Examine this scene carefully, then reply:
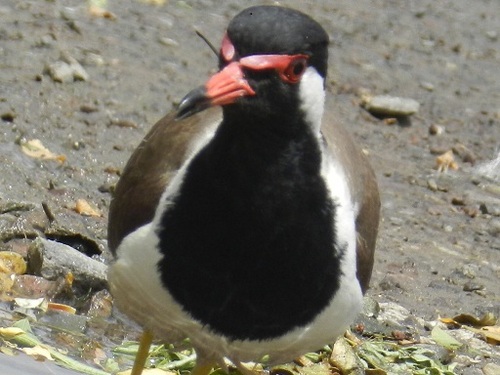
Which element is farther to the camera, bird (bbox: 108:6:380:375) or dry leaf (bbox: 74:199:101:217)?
dry leaf (bbox: 74:199:101:217)

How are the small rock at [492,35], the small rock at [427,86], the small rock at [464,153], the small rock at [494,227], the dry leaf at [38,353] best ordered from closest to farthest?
the dry leaf at [38,353] < the small rock at [494,227] < the small rock at [464,153] < the small rock at [427,86] < the small rock at [492,35]

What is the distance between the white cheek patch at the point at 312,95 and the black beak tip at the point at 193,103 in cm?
44

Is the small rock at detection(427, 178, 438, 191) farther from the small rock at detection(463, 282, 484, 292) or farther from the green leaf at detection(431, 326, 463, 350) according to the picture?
the green leaf at detection(431, 326, 463, 350)

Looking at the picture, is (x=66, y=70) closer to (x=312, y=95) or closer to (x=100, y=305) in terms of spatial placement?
(x=100, y=305)

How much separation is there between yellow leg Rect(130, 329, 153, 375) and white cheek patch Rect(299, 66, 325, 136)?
129 cm

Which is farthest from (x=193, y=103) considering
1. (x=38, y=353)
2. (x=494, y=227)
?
(x=494, y=227)

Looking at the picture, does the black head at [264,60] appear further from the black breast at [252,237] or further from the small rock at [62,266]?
the small rock at [62,266]

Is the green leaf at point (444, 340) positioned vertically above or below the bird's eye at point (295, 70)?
below

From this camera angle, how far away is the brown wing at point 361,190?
499cm

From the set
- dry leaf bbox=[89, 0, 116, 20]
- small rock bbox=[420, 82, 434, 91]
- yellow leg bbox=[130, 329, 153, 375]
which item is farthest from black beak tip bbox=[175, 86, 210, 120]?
small rock bbox=[420, 82, 434, 91]

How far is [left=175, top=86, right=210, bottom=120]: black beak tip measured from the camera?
404cm

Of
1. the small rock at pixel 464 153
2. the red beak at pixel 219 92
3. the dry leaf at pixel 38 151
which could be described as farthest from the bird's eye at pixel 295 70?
the small rock at pixel 464 153

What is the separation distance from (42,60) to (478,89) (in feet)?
11.7

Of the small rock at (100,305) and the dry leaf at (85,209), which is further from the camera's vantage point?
the dry leaf at (85,209)
